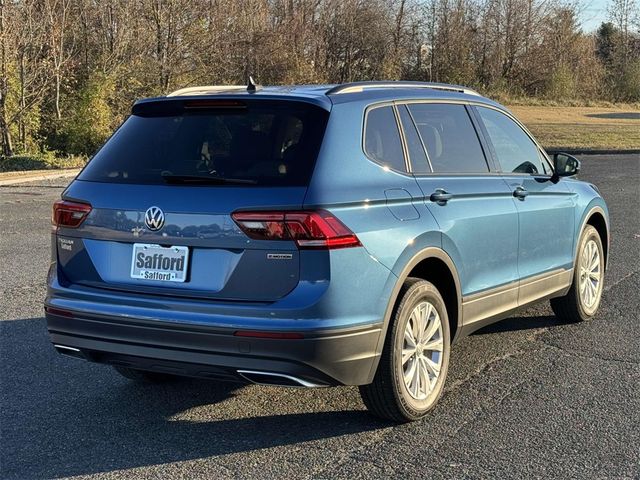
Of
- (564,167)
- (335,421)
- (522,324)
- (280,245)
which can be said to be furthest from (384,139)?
(522,324)

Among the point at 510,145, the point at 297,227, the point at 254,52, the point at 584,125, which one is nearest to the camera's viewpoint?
the point at 297,227

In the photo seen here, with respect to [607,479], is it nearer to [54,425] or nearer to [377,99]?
[377,99]

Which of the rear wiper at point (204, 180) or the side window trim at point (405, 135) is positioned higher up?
→ the side window trim at point (405, 135)

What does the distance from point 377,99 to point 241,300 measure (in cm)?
143

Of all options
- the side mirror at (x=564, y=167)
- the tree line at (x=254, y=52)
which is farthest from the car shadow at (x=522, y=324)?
the tree line at (x=254, y=52)

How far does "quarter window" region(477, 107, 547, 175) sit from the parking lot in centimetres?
126

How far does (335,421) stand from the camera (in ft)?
13.9

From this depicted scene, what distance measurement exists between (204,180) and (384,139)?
104 centimetres

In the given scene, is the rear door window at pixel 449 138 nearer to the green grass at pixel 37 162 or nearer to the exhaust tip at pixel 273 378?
the exhaust tip at pixel 273 378

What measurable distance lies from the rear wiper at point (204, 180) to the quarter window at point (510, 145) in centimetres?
220

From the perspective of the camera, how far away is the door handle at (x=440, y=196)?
4.35 metres

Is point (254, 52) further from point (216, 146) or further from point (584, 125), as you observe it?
point (216, 146)

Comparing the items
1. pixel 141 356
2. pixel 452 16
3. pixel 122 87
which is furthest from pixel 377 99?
pixel 452 16

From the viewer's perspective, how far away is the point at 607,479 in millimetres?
3543
